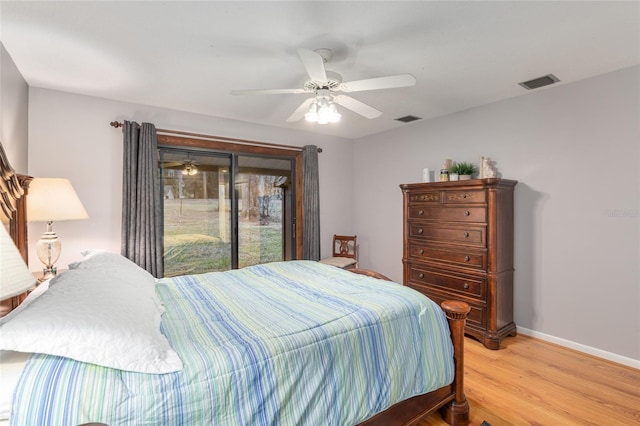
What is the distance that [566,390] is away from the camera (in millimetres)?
2357

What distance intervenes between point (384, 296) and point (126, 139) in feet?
10.2

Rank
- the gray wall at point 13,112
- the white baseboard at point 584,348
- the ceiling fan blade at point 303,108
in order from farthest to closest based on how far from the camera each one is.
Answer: the white baseboard at point 584,348, the ceiling fan blade at point 303,108, the gray wall at point 13,112

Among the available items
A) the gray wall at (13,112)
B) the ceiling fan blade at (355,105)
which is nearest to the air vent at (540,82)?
the ceiling fan blade at (355,105)

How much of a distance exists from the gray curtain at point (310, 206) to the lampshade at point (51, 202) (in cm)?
270

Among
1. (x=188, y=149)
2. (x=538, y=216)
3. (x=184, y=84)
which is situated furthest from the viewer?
(x=188, y=149)

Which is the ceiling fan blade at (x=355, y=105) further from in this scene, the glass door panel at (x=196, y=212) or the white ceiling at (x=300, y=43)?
the glass door panel at (x=196, y=212)

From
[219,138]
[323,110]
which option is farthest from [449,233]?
[219,138]

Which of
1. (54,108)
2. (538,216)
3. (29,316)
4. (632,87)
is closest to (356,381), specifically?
(29,316)

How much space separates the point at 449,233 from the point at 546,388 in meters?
1.58

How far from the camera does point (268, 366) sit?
133 centimetres

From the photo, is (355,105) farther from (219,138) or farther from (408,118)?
(219,138)

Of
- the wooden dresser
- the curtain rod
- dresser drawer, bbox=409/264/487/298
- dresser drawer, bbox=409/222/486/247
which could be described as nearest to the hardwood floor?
the wooden dresser

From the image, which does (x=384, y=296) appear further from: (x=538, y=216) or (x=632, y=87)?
(x=632, y=87)

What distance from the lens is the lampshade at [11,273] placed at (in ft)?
2.30
